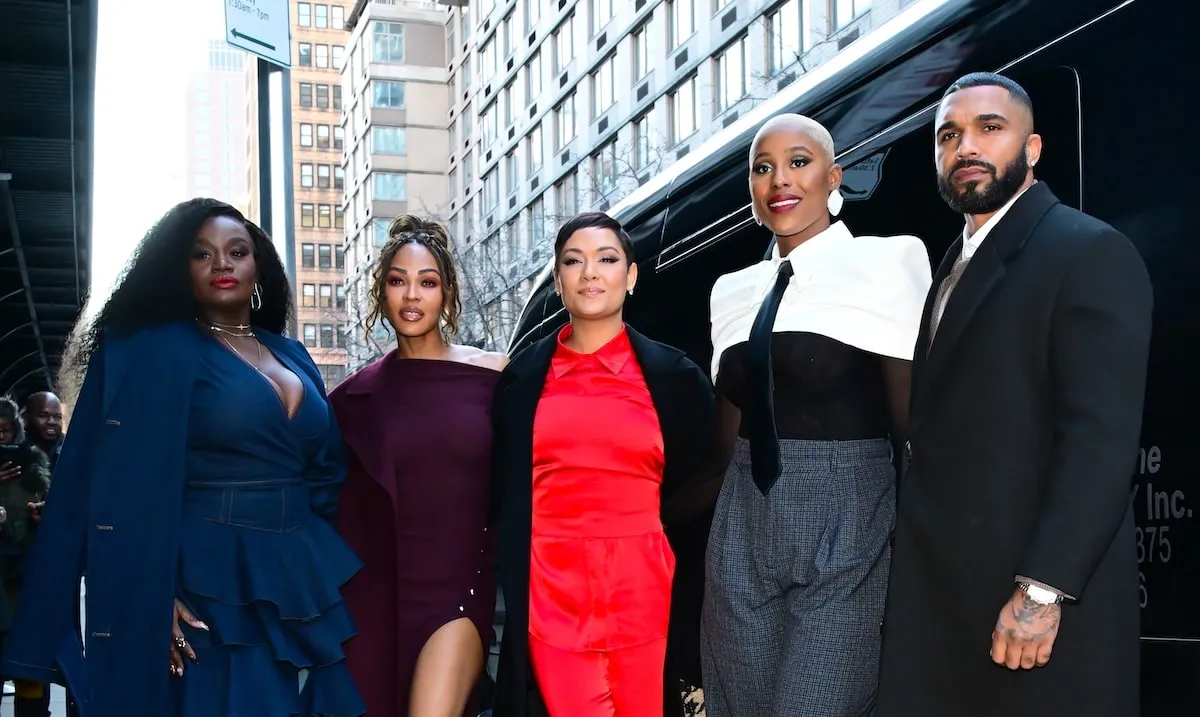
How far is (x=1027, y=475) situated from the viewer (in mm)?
2586

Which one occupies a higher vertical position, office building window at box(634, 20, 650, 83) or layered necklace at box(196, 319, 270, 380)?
office building window at box(634, 20, 650, 83)

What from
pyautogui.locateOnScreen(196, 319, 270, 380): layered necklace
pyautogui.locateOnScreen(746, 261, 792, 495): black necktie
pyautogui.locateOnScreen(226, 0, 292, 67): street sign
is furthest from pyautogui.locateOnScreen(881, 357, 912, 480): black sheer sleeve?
pyautogui.locateOnScreen(226, 0, 292, 67): street sign

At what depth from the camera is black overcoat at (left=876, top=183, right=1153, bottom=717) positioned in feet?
7.94

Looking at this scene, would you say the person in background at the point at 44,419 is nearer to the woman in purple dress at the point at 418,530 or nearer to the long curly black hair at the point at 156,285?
the long curly black hair at the point at 156,285

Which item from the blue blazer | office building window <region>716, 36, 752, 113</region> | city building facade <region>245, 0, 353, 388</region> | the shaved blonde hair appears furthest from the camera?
city building facade <region>245, 0, 353, 388</region>

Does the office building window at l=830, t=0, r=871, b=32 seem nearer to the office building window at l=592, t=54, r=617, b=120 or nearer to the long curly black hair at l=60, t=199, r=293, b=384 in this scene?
the office building window at l=592, t=54, r=617, b=120

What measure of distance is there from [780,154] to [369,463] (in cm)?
169

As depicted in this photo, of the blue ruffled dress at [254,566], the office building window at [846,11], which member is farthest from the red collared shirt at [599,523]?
the office building window at [846,11]

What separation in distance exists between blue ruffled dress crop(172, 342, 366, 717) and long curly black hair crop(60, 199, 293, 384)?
0.18 metres

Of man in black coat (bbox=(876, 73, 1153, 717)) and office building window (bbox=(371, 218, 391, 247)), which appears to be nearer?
man in black coat (bbox=(876, 73, 1153, 717))

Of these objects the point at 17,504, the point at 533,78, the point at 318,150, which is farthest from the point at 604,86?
the point at 318,150

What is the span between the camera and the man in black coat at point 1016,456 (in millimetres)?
2426

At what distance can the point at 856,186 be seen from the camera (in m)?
3.86

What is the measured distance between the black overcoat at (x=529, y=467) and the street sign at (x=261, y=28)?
247cm
